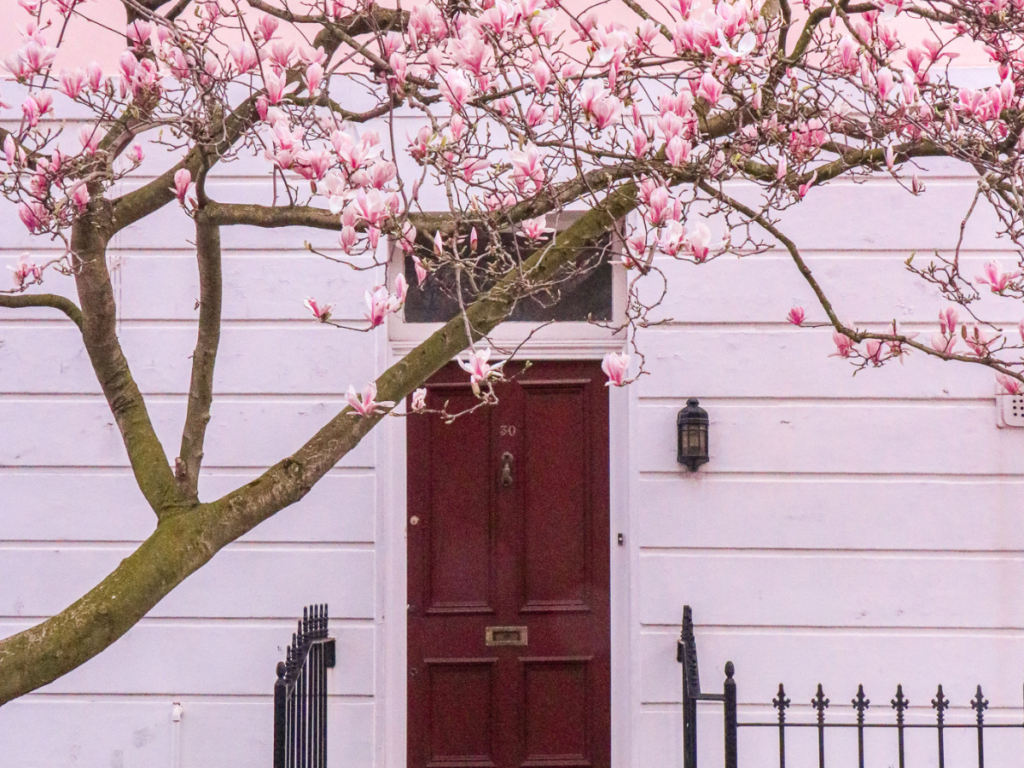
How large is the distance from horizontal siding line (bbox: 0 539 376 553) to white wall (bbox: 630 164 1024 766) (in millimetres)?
1448

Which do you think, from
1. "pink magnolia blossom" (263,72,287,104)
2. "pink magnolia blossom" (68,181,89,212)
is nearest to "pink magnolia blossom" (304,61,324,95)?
"pink magnolia blossom" (263,72,287,104)

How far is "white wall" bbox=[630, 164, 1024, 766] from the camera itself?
4.61 m

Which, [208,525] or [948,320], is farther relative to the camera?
[948,320]

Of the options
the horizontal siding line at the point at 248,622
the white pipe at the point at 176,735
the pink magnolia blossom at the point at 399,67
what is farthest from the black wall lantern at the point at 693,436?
the white pipe at the point at 176,735

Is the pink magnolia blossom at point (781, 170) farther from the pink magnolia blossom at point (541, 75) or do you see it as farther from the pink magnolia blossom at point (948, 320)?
the pink magnolia blossom at point (541, 75)

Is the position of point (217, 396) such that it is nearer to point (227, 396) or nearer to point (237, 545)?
point (227, 396)

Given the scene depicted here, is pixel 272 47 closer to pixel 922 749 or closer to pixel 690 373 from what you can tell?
pixel 690 373

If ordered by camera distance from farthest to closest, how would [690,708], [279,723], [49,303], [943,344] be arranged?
[690,708] < [279,723] < [943,344] < [49,303]

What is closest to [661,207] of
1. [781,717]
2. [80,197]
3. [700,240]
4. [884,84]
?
[700,240]

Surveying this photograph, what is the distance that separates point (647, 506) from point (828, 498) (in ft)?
2.93

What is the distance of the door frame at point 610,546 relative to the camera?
470 centimetres

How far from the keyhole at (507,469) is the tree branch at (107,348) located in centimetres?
204

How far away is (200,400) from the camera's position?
10.1 ft

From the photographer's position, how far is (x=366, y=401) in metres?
2.76
